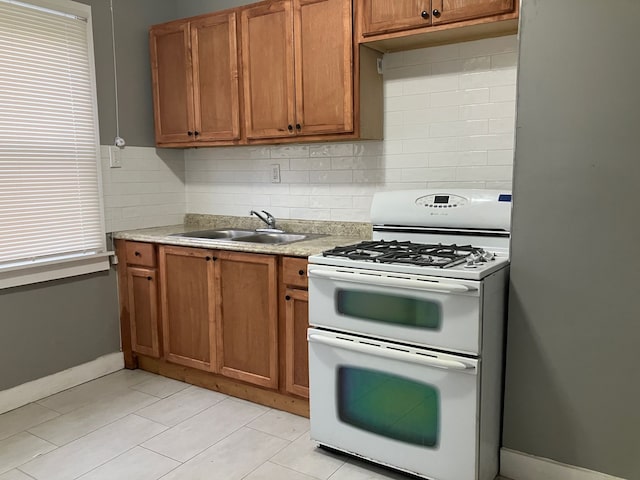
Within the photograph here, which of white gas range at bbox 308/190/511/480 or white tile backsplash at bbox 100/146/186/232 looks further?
white tile backsplash at bbox 100/146/186/232

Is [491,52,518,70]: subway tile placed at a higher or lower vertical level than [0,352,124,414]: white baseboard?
higher

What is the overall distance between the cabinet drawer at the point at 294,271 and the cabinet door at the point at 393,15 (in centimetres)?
117

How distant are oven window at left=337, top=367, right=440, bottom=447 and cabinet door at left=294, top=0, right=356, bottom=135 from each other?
1.27m

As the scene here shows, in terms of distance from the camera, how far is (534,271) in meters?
2.07

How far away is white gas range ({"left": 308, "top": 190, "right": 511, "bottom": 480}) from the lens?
1979 millimetres

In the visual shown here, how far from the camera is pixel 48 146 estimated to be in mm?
3025

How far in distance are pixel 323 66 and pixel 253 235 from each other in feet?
3.88

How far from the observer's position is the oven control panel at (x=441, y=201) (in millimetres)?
2494

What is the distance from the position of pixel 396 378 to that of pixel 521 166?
97cm

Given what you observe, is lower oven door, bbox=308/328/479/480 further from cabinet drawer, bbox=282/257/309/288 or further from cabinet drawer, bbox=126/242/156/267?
cabinet drawer, bbox=126/242/156/267

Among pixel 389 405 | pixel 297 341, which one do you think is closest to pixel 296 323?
pixel 297 341

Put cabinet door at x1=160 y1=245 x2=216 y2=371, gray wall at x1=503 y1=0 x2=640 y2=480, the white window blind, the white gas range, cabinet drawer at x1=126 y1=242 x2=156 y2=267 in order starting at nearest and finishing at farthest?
gray wall at x1=503 y1=0 x2=640 y2=480 → the white gas range → the white window blind → cabinet door at x1=160 y1=245 x2=216 y2=371 → cabinet drawer at x1=126 y1=242 x2=156 y2=267

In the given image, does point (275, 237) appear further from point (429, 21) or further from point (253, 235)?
point (429, 21)

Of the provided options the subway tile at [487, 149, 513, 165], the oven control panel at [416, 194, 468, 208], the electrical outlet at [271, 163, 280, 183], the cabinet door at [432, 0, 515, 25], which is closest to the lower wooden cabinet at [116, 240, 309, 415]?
the oven control panel at [416, 194, 468, 208]
